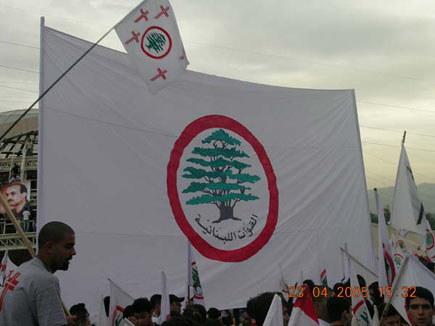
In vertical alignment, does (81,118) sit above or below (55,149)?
above

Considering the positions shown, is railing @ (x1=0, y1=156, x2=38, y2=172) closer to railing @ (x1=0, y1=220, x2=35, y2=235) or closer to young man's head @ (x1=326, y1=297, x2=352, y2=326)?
railing @ (x1=0, y1=220, x2=35, y2=235)

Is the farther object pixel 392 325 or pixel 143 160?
pixel 143 160

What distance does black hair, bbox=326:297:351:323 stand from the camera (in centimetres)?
434

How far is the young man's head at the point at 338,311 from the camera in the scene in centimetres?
434

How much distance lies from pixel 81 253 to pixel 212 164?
9.50ft

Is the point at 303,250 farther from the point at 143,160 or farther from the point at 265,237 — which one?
the point at 143,160

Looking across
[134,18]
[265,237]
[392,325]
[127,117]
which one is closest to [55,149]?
[127,117]

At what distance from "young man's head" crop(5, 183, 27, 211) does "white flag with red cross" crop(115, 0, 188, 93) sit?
20233 millimetres

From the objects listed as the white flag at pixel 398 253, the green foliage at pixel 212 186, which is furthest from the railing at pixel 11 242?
the white flag at pixel 398 253

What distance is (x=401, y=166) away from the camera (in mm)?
10367

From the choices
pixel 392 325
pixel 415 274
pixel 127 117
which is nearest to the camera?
pixel 415 274

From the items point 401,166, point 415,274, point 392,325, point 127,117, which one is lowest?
point 392,325

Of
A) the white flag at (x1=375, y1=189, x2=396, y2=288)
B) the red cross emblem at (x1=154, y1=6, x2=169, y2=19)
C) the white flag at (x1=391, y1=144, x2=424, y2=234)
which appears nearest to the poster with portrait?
the white flag at (x1=391, y1=144, x2=424, y2=234)

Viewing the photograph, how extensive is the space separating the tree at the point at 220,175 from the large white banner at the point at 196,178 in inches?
0.7
